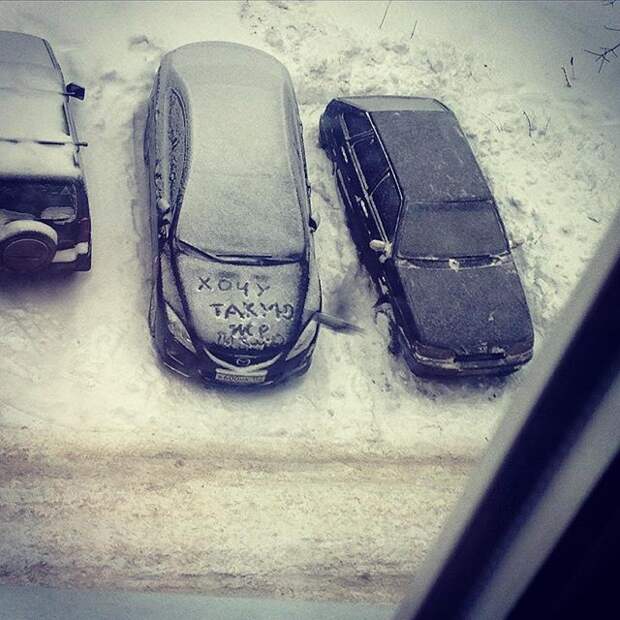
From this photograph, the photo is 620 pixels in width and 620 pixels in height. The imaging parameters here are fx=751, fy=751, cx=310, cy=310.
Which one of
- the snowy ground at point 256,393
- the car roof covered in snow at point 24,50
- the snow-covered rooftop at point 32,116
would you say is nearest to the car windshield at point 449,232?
the snowy ground at point 256,393

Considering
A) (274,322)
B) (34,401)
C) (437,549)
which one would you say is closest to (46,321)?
(34,401)

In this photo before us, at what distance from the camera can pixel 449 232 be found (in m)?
7.95

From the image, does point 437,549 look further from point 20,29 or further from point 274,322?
point 20,29

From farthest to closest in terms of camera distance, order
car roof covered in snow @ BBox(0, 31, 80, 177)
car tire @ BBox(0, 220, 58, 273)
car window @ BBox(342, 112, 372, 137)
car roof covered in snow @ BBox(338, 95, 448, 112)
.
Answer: car roof covered in snow @ BBox(338, 95, 448, 112) < car window @ BBox(342, 112, 372, 137) < car roof covered in snow @ BBox(0, 31, 80, 177) < car tire @ BBox(0, 220, 58, 273)

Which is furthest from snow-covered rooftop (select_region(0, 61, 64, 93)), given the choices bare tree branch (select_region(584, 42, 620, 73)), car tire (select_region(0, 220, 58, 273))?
bare tree branch (select_region(584, 42, 620, 73))

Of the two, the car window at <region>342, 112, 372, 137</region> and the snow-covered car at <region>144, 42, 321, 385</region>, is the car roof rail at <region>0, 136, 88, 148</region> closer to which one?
the snow-covered car at <region>144, 42, 321, 385</region>

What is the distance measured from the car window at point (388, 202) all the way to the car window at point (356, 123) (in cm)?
83

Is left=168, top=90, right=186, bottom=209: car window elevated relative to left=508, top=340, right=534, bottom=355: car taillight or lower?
elevated

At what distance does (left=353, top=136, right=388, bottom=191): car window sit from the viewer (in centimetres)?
834

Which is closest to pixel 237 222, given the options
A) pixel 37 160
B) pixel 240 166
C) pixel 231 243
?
pixel 231 243

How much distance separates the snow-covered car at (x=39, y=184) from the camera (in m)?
6.64

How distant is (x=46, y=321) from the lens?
748cm

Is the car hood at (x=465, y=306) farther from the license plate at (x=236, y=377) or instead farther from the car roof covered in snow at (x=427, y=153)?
the license plate at (x=236, y=377)

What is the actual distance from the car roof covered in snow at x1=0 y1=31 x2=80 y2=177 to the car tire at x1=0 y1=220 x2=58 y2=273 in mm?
488
